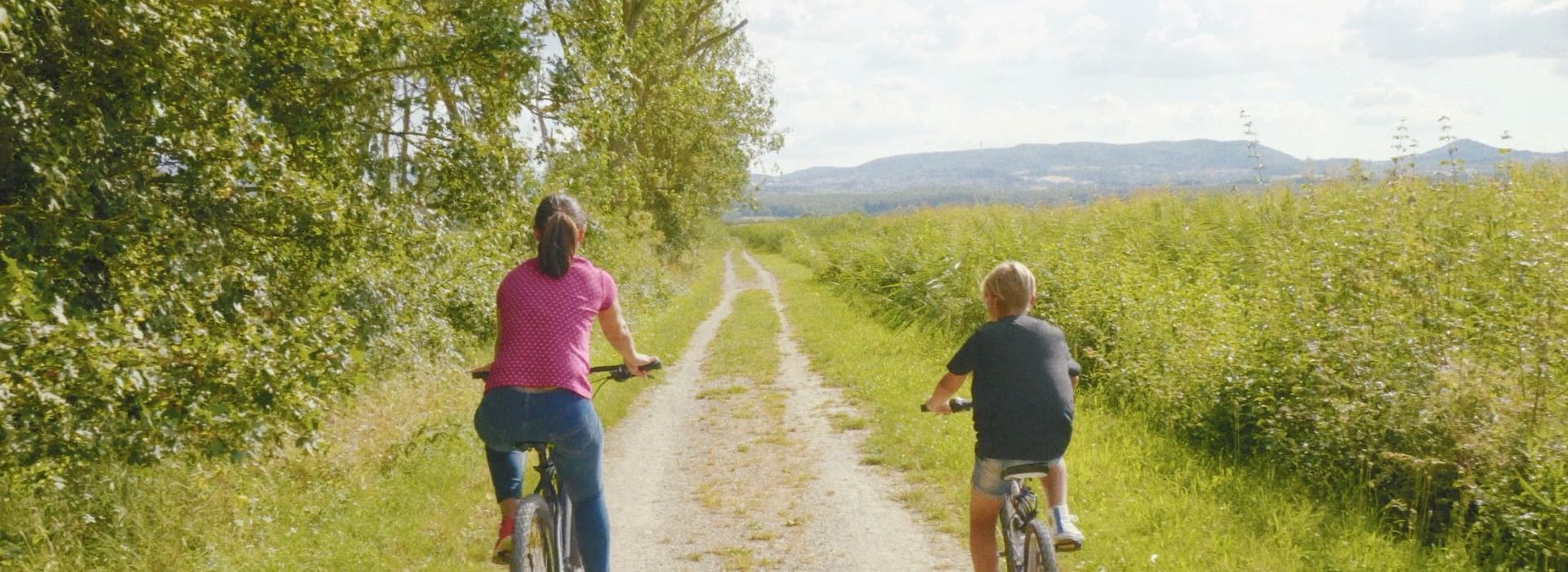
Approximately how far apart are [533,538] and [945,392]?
7.18 ft

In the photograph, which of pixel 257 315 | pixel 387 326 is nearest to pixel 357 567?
pixel 257 315

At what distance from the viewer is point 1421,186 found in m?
10.6

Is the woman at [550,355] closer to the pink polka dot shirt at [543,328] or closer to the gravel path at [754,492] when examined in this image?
the pink polka dot shirt at [543,328]

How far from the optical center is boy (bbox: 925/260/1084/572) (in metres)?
4.75

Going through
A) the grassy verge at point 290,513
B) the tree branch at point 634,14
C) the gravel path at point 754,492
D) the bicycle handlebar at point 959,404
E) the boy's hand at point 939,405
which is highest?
the tree branch at point 634,14

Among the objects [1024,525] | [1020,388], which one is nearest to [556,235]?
[1020,388]

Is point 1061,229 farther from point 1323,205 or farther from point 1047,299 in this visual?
point 1323,205

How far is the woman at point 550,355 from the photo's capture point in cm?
438

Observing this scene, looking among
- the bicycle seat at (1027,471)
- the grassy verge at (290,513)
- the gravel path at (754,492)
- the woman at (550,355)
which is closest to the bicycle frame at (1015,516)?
the bicycle seat at (1027,471)

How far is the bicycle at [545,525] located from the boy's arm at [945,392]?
1473mm

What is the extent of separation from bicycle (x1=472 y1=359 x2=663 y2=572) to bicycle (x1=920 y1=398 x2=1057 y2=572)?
183 cm

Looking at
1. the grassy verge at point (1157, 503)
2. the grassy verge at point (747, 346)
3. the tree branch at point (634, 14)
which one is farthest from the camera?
the tree branch at point (634, 14)

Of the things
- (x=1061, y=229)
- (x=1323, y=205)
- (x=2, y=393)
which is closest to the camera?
(x=2, y=393)

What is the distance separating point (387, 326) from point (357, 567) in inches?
120
